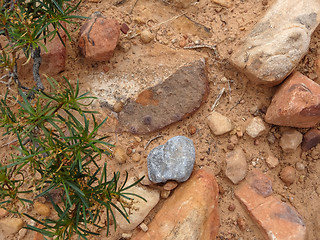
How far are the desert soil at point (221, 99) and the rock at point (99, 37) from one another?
14 cm

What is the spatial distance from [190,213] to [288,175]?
94cm

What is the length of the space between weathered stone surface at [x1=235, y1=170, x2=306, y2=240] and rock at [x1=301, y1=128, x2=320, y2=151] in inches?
18.3

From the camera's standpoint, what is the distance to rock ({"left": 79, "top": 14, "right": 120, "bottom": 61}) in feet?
10.8

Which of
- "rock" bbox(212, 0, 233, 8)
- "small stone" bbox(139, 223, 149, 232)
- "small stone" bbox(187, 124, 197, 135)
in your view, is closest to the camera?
"small stone" bbox(139, 223, 149, 232)

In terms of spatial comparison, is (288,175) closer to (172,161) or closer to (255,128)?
Result: (255,128)

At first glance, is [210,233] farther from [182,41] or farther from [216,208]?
[182,41]

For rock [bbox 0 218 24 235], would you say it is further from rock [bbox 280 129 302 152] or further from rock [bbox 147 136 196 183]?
rock [bbox 280 129 302 152]

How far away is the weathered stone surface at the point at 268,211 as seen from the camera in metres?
2.92

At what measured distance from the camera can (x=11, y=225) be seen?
10.2 feet

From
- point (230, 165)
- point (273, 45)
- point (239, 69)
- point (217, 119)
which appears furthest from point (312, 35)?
point (230, 165)

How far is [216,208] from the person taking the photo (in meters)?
3.05

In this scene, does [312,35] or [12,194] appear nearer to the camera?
[12,194]

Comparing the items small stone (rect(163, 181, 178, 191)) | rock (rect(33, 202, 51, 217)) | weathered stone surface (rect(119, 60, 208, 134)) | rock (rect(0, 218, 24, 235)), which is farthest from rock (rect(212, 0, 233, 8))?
→ rock (rect(0, 218, 24, 235))

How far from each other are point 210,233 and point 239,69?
1466mm
